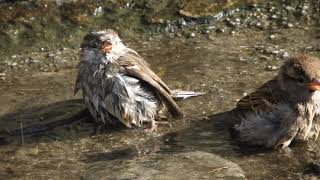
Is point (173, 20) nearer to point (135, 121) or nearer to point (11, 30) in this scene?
point (11, 30)

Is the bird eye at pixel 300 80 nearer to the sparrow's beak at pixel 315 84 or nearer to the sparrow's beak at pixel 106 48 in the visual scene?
the sparrow's beak at pixel 315 84

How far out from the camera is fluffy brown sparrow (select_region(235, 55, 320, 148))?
18.3 feet

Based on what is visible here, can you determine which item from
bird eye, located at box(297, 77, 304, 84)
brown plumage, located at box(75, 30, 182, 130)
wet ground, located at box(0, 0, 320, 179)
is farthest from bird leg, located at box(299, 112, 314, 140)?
brown plumage, located at box(75, 30, 182, 130)

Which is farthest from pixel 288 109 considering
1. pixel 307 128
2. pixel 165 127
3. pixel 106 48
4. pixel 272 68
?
pixel 106 48

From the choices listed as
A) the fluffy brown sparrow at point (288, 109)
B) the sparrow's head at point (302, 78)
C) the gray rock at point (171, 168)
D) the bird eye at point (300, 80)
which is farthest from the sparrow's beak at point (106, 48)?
the bird eye at point (300, 80)

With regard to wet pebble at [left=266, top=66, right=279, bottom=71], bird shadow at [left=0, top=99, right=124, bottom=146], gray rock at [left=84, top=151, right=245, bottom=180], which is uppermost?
wet pebble at [left=266, top=66, right=279, bottom=71]

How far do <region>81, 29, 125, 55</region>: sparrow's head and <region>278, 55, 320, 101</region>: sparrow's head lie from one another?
1.60 m

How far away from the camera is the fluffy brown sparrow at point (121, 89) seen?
629 cm

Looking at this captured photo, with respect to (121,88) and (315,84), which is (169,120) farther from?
(315,84)

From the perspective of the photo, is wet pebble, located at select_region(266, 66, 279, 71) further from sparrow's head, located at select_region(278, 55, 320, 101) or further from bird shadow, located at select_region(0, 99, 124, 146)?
bird shadow, located at select_region(0, 99, 124, 146)

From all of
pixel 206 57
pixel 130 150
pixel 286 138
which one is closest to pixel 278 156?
pixel 286 138

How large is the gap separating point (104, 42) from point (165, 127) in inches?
36.5

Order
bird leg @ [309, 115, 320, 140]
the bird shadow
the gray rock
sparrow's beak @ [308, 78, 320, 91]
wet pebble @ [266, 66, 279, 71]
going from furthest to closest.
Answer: wet pebble @ [266, 66, 279, 71] < the bird shadow < bird leg @ [309, 115, 320, 140] < sparrow's beak @ [308, 78, 320, 91] < the gray rock

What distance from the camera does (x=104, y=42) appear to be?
6.57 meters
